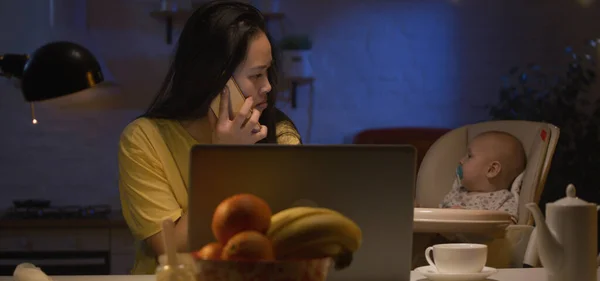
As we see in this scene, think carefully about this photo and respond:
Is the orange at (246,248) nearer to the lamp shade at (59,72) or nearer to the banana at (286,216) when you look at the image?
the banana at (286,216)

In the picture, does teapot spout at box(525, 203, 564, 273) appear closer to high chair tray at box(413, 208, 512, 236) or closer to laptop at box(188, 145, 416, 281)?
laptop at box(188, 145, 416, 281)

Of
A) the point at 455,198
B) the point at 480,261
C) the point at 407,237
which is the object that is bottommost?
the point at 455,198

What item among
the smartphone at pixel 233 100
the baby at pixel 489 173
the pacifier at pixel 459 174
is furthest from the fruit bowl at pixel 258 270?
the pacifier at pixel 459 174

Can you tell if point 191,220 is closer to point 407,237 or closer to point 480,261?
point 407,237

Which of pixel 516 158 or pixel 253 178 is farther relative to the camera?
pixel 516 158

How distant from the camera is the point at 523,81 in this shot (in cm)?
422

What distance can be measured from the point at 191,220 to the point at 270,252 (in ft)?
0.53

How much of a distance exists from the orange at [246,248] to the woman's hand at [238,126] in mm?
993

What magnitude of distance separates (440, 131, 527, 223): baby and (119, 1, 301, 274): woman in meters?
0.97

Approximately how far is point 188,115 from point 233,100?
157 millimetres

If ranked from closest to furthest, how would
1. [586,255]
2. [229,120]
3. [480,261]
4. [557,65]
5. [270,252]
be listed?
[270,252]
[586,255]
[480,261]
[229,120]
[557,65]

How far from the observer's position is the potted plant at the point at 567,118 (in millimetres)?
4059

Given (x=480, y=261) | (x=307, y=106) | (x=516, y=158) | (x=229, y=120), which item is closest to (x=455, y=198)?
(x=516, y=158)

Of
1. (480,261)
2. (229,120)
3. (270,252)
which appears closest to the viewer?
(270,252)
